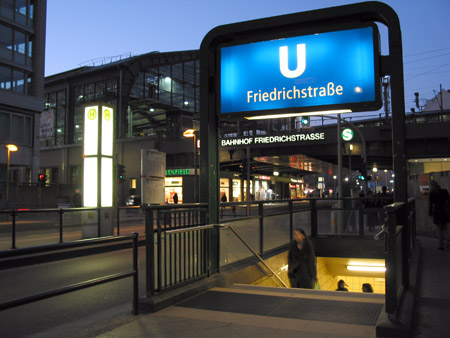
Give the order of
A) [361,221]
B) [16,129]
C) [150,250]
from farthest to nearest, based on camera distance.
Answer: [16,129] → [361,221] → [150,250]

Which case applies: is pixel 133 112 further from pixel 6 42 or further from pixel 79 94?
pixel 6 42

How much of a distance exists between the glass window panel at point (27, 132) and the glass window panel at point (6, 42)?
229 inches

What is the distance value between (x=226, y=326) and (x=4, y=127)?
130 ft

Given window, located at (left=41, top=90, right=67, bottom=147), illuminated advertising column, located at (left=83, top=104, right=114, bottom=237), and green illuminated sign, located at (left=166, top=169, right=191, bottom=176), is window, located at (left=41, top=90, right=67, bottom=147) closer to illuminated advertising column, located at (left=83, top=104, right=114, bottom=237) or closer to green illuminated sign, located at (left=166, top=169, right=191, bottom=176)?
green illuminated sign, located at (left=166, top=169, right=191, bottom=176)

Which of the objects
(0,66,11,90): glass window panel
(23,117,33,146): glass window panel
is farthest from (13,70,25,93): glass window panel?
(23,117,33,146): glass window panel

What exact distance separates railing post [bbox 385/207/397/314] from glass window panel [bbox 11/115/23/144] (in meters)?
40.8

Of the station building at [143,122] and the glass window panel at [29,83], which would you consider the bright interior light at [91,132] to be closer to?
the station building at [143,122]

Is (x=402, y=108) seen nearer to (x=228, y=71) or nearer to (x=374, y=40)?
(x=374, y=40)

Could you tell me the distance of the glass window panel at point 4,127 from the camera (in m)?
38.6

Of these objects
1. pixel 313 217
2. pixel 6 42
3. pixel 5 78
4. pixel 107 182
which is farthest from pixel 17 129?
pixel 313 217

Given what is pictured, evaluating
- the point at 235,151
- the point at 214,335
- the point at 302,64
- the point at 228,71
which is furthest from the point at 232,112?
the point at 235,151

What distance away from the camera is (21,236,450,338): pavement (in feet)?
14.5

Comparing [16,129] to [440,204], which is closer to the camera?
[440,204]

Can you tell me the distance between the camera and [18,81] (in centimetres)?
4012
